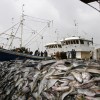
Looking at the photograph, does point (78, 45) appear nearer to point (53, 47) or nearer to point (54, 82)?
point (53, 47)

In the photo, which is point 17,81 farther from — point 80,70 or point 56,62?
point 80,70

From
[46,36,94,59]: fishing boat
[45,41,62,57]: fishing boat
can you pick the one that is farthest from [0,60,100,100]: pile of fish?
[45,41,62,57]: fishing boat

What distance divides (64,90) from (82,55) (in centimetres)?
4038

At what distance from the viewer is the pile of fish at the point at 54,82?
8992 millimetres

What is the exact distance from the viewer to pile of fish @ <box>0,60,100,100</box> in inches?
354

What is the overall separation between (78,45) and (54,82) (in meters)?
38.1

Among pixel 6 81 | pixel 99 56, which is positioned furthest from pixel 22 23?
pixel 6 81

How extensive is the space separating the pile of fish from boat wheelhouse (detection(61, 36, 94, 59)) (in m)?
34.5

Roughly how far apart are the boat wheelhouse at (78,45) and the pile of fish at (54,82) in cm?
3451

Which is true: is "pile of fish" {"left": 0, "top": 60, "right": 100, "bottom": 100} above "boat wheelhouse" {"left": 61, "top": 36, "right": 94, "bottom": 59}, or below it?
below

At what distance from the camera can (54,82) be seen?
10.2 m

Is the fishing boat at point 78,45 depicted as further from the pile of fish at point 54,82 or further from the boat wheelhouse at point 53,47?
the pile of fish at point 54,82

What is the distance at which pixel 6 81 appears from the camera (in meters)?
14.0

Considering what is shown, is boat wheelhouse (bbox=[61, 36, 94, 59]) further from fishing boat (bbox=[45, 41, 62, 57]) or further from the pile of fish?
the pile of fish
